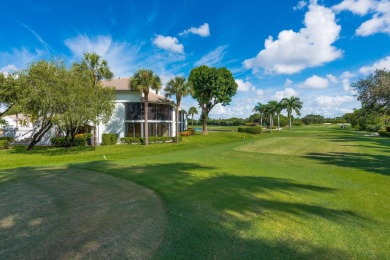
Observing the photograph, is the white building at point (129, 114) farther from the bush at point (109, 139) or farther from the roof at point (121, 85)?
the bush at point (109, 139)

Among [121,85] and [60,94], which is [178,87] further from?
[60,94]

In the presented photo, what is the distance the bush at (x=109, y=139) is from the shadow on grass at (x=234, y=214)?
23112mm

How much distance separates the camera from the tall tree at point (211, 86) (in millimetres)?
49625

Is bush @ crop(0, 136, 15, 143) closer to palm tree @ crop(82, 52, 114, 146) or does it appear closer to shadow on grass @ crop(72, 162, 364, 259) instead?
palm tree @ crop(82, 52, 114, 146)

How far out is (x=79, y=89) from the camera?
23062 millimetres

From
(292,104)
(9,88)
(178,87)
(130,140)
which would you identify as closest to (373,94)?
(178,87)

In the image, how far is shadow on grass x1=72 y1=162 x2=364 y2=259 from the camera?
3898mm

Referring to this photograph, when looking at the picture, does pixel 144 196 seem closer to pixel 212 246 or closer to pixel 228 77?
pixel 212 246

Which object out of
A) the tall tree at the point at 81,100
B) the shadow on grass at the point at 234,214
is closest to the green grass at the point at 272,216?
the shadow on grass at the point at 234,214

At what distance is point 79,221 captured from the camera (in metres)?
5.21

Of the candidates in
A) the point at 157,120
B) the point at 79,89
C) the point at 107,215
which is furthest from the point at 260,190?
the point at 157,120

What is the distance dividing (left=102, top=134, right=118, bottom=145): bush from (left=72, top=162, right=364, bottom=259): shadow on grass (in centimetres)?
2311

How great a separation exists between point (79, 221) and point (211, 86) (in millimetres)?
45940

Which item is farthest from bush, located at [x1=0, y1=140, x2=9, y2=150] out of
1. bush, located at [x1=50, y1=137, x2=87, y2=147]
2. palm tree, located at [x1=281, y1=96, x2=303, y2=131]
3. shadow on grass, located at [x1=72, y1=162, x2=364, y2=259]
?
palm tree, located at [x1=281, y1=96, x2=303, y2=131]
